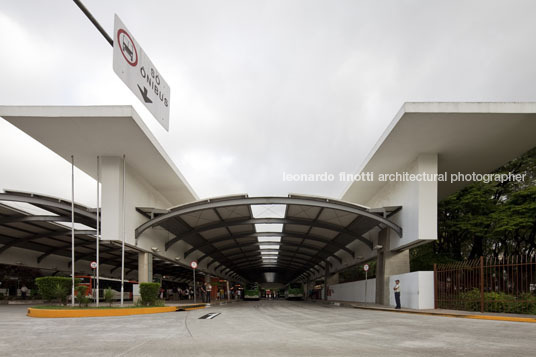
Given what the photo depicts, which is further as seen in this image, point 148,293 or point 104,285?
point 104,285

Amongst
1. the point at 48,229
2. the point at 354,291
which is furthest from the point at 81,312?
the point at 354,291

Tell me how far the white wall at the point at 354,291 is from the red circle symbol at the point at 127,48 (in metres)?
32.0

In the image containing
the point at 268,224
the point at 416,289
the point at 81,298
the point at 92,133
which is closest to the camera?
the point at 81,298

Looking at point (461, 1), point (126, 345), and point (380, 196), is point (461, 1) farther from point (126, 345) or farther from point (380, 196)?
point (380, 196)

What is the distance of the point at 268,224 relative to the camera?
3766cm

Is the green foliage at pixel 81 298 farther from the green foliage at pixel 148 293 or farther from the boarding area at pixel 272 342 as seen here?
the boarding area at pixel 272 342

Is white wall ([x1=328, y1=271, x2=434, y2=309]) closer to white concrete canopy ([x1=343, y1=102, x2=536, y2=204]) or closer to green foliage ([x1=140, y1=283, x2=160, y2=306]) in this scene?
white concrete canopy ([x1=343, y1=102, x2=536, y2=204])

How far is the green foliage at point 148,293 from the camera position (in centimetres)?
2334

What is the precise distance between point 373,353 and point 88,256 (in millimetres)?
43340

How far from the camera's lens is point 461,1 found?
17375mm

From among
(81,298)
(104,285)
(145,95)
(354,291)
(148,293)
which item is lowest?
(354,291)

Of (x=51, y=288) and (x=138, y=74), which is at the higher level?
(x=138, y=74)

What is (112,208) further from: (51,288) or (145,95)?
(145,95)

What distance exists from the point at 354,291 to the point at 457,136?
24.6 m
